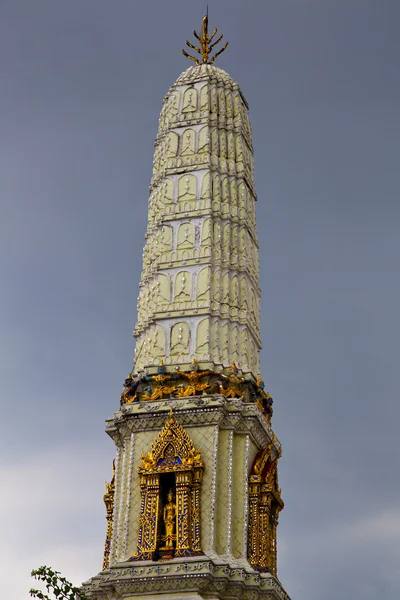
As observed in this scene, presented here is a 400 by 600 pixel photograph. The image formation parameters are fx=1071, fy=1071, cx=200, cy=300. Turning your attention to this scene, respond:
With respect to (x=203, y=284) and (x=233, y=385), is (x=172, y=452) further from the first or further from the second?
(x=203, y=284)

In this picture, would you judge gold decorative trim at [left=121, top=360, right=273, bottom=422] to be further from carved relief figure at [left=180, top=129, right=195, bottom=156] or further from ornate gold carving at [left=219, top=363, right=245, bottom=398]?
carved relief figure at [left=180, top=129, right=195, bottom=156]

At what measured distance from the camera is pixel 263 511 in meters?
31.5

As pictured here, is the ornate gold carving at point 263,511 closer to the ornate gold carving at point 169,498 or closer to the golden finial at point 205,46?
the ornate gold carving at point 169,498

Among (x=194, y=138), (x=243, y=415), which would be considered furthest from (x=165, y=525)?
(x=194, y=138)

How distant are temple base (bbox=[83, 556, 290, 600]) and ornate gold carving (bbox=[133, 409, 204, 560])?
0.45 m

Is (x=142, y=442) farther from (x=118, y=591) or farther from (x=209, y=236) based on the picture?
(x=209, y=236)

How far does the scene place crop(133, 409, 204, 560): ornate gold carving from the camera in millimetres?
29828

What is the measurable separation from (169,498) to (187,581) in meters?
2.75

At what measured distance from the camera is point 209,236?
115 ft

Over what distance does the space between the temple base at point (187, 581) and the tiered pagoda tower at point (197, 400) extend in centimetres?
4

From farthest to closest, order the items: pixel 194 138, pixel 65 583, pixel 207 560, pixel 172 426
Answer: pixel 194 138
pixel 172 426
pixel 207 560
pixel 65 583

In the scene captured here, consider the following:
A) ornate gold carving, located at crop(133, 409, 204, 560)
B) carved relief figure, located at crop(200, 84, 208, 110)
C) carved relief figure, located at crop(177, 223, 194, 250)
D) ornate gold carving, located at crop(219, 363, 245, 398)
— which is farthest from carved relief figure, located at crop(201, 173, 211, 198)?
ornate gold carving, located at crop(133, 409, 204, 560)

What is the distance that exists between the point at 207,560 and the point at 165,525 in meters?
1.97

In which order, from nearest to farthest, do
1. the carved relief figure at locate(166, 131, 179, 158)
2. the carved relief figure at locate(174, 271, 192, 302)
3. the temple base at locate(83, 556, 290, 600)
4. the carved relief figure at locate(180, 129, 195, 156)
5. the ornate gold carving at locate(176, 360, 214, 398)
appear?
the temple base at locate(83, 556, 290, 600), the ornate gold carving at locate(176, 360, 214, 398), the carved relief figure at locate(174, 271, 192, 302), the carved relief figure at locate(180, 129, 195, 156), the carved relief figure at locate(166, 131, 179, 158)
